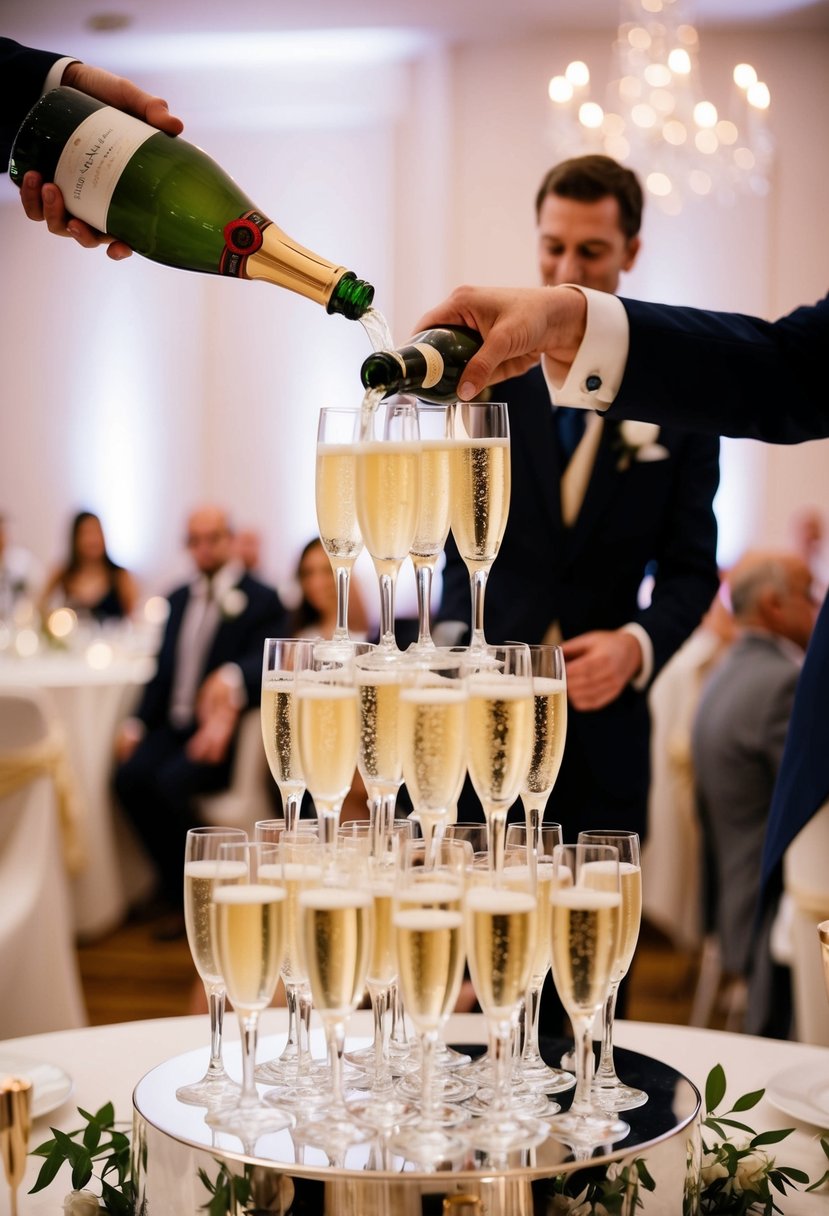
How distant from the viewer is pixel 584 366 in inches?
62.9

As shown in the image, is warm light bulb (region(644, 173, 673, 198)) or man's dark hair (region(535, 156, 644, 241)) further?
warm light bulb (region(644, 173, 673, 198))

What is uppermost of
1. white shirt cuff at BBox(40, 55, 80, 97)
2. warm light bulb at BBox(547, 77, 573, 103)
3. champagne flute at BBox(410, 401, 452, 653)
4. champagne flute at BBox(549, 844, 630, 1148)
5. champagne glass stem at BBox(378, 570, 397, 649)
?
warm light bulb at BBox(547, 77, 573, 103)

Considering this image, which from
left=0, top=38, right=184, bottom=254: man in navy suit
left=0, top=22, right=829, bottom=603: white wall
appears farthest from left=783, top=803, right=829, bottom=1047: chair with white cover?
left=0, top=22, right=829, bottom=603: white wall

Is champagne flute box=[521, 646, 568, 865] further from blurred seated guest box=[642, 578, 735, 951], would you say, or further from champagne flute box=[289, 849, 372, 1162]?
blurred seated guest box=[642, 578, 735, 951]

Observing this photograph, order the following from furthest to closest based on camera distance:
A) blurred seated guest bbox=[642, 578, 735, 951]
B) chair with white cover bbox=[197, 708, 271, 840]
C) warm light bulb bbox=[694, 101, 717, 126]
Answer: warm light bulb bbox=[694, 101, 717, 126]
chair with white cover bbox=[197, 708, 271, 840]
blurred seated guest bbox=[642, 578, 735, 951]

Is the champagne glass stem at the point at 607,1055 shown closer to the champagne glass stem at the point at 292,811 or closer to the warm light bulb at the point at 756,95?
the champagne glass stem at the point at 292,811

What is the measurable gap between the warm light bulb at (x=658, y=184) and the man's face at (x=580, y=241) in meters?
5.70

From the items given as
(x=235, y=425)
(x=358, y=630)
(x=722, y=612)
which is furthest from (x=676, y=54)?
(x=235, y=425)

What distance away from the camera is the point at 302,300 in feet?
36.1

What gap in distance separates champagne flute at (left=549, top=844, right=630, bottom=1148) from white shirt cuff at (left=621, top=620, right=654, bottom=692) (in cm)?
122

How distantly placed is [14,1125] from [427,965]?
37 cm

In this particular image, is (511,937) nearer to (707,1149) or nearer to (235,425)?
(707,1149)

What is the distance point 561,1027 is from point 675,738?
2.98 m

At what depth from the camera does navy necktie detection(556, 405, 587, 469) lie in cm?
253
